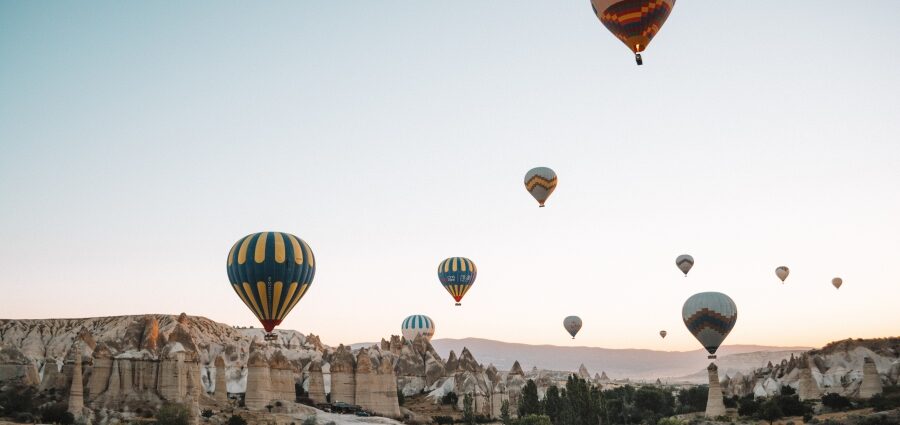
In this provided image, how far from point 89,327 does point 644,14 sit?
355ft

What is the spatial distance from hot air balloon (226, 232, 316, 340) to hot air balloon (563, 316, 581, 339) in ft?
197

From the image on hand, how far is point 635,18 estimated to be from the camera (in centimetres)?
3538

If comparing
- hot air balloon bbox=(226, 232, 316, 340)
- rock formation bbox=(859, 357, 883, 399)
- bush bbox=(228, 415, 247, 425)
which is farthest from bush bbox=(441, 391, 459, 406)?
hot air balloon bbox=(226, 232, 316, 340)

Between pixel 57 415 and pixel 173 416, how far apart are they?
7470mm

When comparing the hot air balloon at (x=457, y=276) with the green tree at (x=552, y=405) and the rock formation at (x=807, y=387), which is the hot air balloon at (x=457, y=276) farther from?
the rock formation at (x=807, y=387)

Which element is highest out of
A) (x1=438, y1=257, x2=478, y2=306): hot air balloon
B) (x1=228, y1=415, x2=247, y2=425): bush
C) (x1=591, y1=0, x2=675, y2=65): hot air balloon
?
(x1=591, y1=0, x2=675, y2=65): hot air balloon

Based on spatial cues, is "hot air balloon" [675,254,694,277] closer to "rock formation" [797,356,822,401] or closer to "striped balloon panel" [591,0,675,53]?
"rock formation" [797,356,822,401]

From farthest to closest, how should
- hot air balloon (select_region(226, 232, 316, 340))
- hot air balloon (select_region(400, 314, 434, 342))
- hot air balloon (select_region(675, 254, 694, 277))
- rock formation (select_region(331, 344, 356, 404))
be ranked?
hot air balloon (select_region(400, 314, 434, 342)) < hot air balloon (select_region(675, 254, 694, 277)) < rock formation (select_region(331, 344, 356, 404)) < hot air balloon (select_region(226, 232, 316, 340))

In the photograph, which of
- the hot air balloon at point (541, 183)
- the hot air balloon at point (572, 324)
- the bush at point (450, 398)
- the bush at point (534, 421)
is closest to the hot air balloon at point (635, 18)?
the bush at point (534, 421)

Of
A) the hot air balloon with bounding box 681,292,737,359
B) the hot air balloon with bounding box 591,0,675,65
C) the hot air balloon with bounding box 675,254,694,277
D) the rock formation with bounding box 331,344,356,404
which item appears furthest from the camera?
the hot air balloon with bounding box 675,254,694,277

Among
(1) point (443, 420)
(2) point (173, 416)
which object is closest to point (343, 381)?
(1) point (443, 420)

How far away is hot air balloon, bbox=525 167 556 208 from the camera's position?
62688 mm

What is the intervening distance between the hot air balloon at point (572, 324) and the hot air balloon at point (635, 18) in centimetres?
6463

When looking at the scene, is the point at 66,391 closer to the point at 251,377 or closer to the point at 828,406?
the point at 251,377
